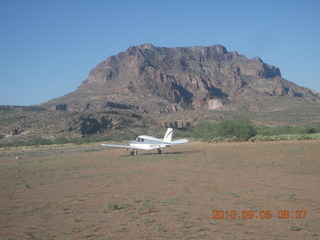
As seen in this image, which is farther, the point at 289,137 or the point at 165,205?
the point at 289,137

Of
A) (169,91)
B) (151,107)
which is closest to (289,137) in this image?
(151,107)

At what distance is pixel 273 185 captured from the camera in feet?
49.8

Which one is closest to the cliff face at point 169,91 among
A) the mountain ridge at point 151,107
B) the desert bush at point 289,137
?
the mountain ridge at point 151,107

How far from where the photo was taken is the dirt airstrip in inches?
339

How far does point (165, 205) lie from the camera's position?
11.6m

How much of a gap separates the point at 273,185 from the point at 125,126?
75.9 m
